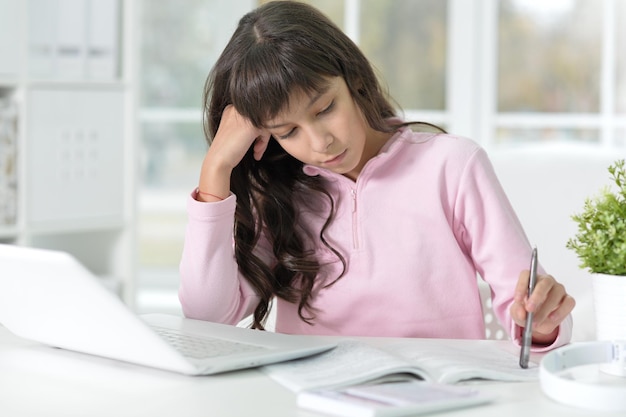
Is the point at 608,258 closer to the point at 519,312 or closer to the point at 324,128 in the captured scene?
the point at 519,312

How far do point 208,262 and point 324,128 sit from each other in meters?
0.29

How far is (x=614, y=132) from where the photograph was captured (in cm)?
346

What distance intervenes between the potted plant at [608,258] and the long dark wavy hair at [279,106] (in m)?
0.48

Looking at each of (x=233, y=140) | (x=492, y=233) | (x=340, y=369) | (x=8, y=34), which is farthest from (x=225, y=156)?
(x=8, y=34)

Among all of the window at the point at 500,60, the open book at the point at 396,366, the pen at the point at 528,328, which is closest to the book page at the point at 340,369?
the open book at the point at 396,366

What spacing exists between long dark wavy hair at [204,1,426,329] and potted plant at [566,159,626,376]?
0.48 metres

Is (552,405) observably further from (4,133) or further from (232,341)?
(4,133)

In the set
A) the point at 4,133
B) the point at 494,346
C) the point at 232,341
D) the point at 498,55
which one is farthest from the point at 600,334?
the point at 498,55

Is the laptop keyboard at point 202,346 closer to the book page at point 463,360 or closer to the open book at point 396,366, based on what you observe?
the open book at point 396,366

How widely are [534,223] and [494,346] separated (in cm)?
66

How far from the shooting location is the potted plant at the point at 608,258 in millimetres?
1138

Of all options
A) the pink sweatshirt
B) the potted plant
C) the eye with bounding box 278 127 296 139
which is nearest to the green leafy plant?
the potted plant

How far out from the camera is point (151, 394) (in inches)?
40.7

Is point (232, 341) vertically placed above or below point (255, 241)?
below
